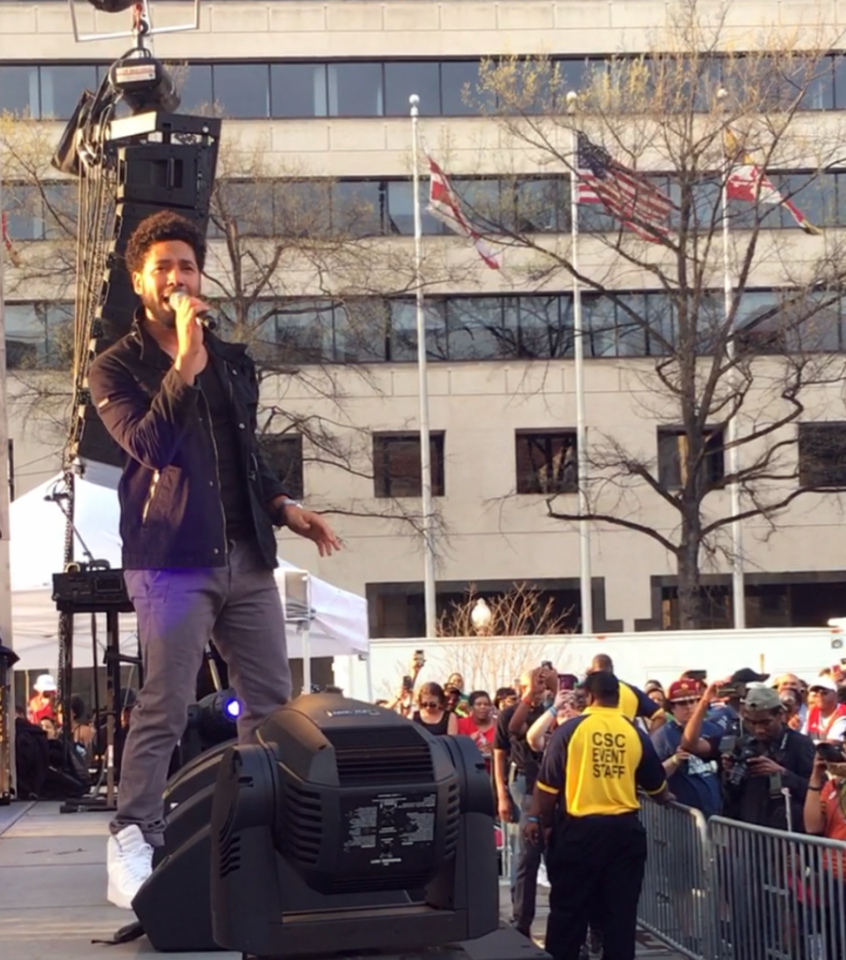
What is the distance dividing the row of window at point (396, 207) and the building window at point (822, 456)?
14.8 feet

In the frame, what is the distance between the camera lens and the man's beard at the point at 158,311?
4270mm

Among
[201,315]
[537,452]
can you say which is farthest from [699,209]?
[201,315]

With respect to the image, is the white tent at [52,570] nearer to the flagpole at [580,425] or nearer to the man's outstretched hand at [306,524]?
the man's outstretched hand at [306,524]

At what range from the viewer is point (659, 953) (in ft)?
31.6

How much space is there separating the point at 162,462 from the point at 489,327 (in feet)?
113

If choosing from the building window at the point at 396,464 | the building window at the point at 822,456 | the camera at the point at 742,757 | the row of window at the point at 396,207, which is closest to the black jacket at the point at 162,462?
the camera at the point at 742,757

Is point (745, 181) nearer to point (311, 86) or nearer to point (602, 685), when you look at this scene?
point (311, 86)

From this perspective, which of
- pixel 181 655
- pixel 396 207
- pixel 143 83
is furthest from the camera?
pixel 396 207

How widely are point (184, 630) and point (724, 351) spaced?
26.9 metres

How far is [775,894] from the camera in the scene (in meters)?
7.71

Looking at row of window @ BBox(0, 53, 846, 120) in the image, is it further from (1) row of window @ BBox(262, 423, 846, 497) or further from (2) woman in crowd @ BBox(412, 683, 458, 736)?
(2) woman in crowd @ BBox(412, 683, 458, 736)

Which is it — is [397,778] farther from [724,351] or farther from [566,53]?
[566,53]

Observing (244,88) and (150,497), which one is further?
(244,88)

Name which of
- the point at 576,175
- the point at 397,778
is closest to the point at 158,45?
the point at 576,175
